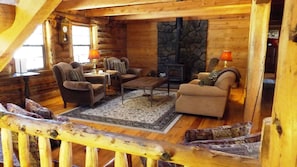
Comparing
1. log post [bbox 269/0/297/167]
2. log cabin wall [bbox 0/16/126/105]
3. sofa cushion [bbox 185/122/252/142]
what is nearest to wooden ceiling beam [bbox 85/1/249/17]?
log cabin wall [bbox 0/16/126/105]

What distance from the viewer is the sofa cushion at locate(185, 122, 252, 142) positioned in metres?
1.89

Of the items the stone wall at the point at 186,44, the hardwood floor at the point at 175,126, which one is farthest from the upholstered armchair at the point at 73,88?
the stone wall at the point at 186,44

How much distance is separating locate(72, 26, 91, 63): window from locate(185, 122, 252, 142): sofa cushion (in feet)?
17.1

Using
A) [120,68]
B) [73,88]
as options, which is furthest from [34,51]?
[120,68]

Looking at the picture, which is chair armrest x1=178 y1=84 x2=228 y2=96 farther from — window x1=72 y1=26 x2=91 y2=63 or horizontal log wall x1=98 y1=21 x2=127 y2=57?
horizontal log wall x1=98 y1=21 x2=127 y2=57

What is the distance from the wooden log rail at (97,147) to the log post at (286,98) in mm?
171

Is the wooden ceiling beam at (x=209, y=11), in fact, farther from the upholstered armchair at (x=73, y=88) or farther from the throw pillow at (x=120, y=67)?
the upholstered armchair at (x=73, y=88)

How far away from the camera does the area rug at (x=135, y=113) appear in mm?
3762

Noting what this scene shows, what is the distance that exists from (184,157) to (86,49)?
248 inches

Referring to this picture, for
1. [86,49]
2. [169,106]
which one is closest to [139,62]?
[86,49]

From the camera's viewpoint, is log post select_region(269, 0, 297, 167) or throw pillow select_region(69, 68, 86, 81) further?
throw pillow select_region(69, 68, 86, 81)

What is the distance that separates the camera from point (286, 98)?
2.42 feet

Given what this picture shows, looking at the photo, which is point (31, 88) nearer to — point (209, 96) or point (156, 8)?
point (156, 8)

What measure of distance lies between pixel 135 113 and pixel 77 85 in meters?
1.35
